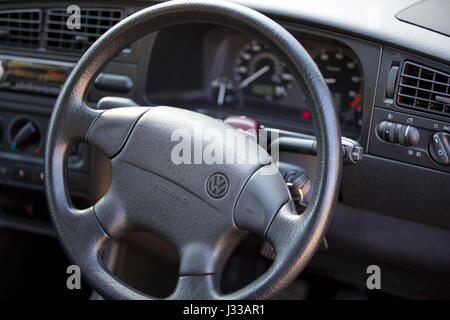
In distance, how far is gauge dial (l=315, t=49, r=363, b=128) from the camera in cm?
175

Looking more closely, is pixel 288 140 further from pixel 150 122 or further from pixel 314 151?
pixel 150 122

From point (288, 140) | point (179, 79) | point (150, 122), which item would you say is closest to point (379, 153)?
point (288, 140)

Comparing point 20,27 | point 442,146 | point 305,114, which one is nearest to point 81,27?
point 20,27

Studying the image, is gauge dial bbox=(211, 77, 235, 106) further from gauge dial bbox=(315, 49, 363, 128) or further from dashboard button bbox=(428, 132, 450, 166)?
dashboard button bbox=(428, 132, 450, 166)

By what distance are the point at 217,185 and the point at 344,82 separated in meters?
0.84

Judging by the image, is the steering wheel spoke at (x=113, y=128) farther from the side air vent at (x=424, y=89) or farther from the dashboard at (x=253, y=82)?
the side air vent at (x=424, y=89)

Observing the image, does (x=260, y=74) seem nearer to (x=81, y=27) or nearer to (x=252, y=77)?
(x=252, y=77)

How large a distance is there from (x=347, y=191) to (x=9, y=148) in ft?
3.43

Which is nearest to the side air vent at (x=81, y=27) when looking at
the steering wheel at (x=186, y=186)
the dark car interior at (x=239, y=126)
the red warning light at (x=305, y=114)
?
the dark car interior at (x=239, y=126)

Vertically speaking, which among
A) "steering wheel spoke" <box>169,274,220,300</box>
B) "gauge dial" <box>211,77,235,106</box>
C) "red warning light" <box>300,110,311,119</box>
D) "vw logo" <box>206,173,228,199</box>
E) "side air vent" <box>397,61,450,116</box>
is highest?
"side air vent" <box>397,61,450,116</box>

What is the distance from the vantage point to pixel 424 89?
1321 millimetres

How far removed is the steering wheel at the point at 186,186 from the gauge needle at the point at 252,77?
2.64 feet

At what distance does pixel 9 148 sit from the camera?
1.82 metres

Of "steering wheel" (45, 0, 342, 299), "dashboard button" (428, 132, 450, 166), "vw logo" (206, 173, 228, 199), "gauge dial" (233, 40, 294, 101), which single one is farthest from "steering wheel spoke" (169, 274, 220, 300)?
"gauge dial" (233, 40, 294, 101)
